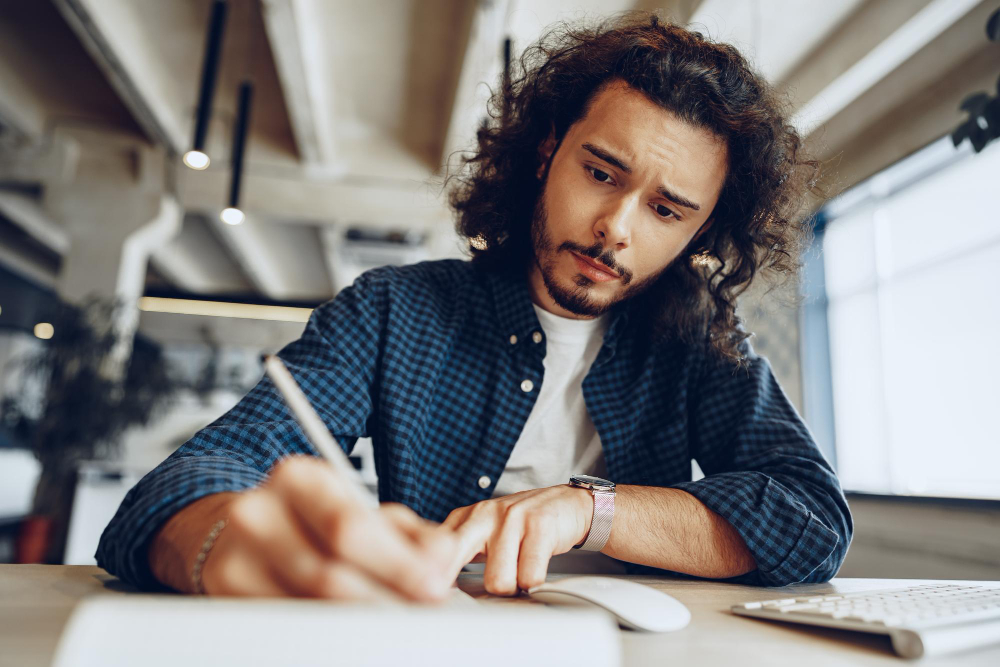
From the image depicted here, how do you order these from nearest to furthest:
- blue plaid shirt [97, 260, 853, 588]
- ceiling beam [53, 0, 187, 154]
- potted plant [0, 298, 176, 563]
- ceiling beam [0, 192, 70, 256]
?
blue plaid shirt [97, 260, 853, 588] → ceiling beam [53, 0, 187, 154] → potted plant [0, 298, 176, 563] → ceiling beam [0, 192, 70, 256]

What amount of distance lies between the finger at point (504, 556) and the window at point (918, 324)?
2643 mm

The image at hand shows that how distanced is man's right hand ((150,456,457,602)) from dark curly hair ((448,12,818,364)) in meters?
1.07

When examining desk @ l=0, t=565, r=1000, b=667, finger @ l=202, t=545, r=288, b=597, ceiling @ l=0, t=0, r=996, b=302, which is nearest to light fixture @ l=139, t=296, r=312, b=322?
ceiling @ l=0, t=0, r=996, b=302

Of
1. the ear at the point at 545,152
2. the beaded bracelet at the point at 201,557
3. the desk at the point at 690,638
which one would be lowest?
the desk at the point at 690,638

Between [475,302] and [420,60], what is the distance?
375cm

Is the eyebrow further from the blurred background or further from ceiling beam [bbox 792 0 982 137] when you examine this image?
ceiling beam [bbox 792 0 982 137]

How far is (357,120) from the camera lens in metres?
5.44

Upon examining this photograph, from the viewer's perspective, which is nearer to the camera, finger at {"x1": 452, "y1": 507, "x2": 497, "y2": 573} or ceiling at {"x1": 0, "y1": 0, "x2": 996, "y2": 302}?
finger at {"x1": 452, "y1": 507, "x2": 497, "y2": 573}

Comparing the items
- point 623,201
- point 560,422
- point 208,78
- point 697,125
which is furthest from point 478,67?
point 560,422

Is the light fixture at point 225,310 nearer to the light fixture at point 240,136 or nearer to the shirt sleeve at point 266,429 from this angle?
the light fixture at point 240,136

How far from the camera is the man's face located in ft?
4.00

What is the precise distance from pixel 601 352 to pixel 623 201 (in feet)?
1.00

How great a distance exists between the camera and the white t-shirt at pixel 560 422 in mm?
1266

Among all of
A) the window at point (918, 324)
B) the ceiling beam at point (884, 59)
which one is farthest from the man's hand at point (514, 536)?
the window at point (918, 324)
